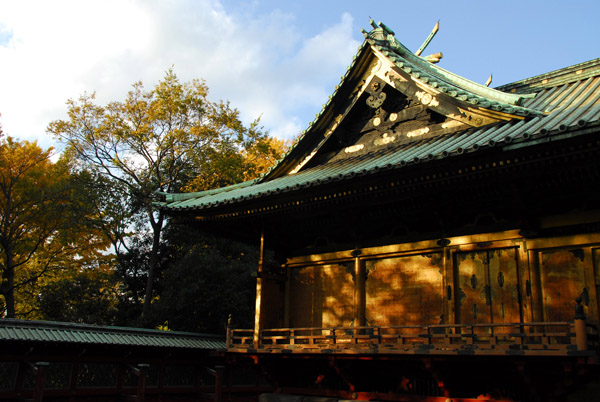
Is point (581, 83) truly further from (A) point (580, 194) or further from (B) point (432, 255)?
(B) point (432, 255)

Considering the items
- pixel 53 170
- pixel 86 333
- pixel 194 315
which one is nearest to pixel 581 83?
pixel 86 333

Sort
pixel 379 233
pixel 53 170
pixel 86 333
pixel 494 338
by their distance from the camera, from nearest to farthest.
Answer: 1. pixel 494 338
2. pixel 379 233
3. pixel 86 333
4. pixel 53 170

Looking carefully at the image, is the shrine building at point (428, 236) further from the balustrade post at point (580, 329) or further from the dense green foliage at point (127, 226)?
the dense green foliage at point (127, 226)

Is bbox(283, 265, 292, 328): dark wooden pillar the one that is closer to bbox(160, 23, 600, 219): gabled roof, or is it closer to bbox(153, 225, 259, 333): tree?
bbox(160, 23, 600, 219): gabled roof

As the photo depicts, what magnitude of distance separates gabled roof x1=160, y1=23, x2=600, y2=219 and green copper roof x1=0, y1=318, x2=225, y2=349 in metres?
3.95

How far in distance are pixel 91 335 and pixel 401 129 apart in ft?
32.3

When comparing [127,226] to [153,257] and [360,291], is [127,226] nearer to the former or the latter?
[153,257]

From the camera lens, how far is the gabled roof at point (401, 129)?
1086cm

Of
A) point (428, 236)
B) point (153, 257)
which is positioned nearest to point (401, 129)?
point (428, 236)

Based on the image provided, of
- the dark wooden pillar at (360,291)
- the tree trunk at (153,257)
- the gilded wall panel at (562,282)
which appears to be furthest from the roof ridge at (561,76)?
the tree trunk at (153,257)

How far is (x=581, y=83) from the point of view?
1322 centimetres

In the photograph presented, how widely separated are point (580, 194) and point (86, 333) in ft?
39.8

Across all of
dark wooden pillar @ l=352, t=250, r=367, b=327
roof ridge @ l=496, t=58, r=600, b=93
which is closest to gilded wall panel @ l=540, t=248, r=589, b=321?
dark wooden pillar @ l=352, t=250, r=367, b=327

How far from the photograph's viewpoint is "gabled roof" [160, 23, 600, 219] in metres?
10.9
